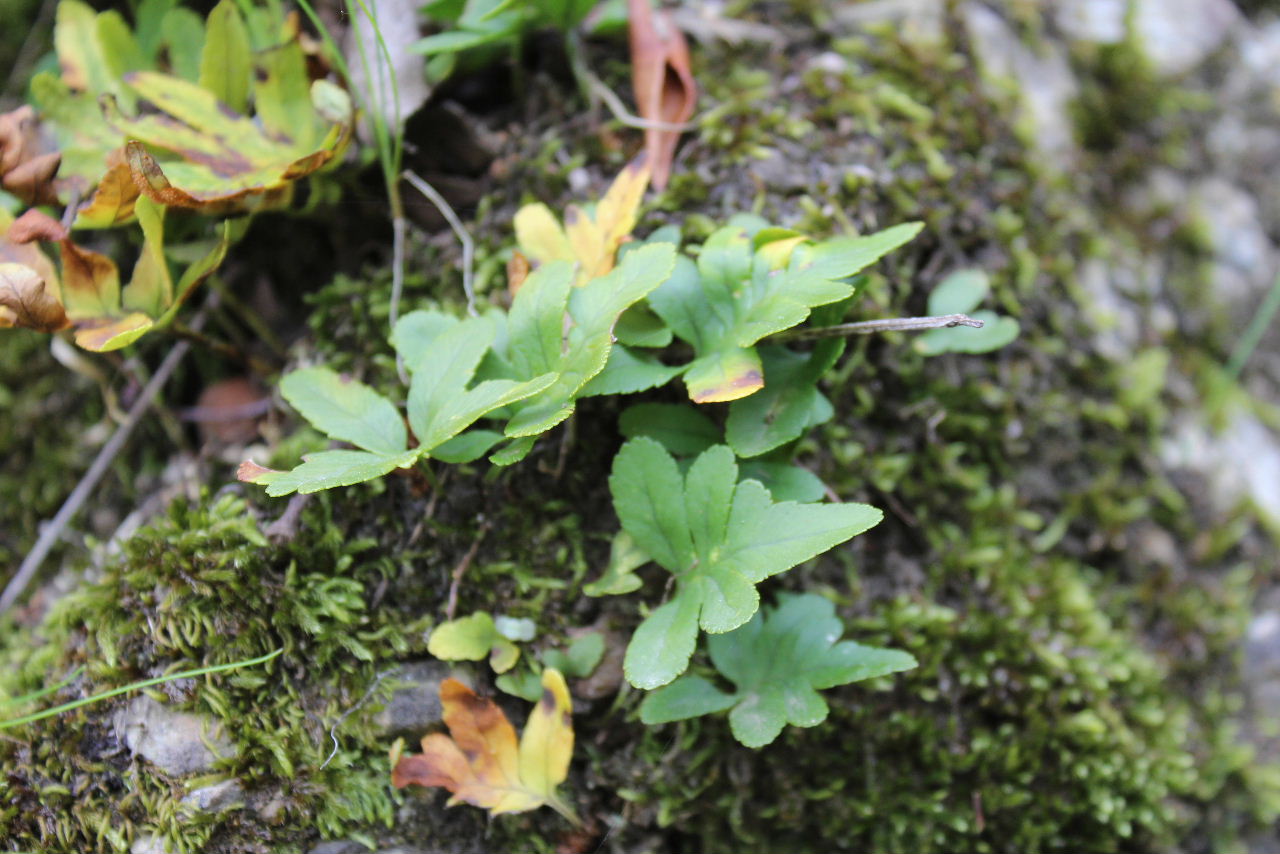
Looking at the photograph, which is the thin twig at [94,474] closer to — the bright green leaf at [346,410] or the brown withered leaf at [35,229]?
the brown withered leaf at [35,229]

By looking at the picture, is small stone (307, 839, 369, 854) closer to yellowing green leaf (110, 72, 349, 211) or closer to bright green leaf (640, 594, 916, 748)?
bright green leaf (640, 594, 916, 748)

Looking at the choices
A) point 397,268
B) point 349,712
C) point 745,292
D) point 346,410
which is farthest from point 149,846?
point 745,292

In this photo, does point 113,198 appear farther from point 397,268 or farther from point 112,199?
point 397,268

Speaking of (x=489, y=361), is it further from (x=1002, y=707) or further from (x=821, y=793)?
(x=1002, y=707)

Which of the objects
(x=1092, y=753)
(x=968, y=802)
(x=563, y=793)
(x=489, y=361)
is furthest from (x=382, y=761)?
(x=1092, y=753)

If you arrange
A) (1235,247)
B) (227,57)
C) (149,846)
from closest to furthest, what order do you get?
(149,846) → (227,57) → (1235,247)

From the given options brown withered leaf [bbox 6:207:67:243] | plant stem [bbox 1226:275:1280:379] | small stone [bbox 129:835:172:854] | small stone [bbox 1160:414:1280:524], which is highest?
brown withered leaf [bbox 6:207:67:243]

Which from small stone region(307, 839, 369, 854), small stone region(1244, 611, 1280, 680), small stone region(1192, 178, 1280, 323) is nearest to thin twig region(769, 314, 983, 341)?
small stone region(307, 839, 369, 854)

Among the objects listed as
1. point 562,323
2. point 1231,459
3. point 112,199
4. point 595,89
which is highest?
point 112,199
